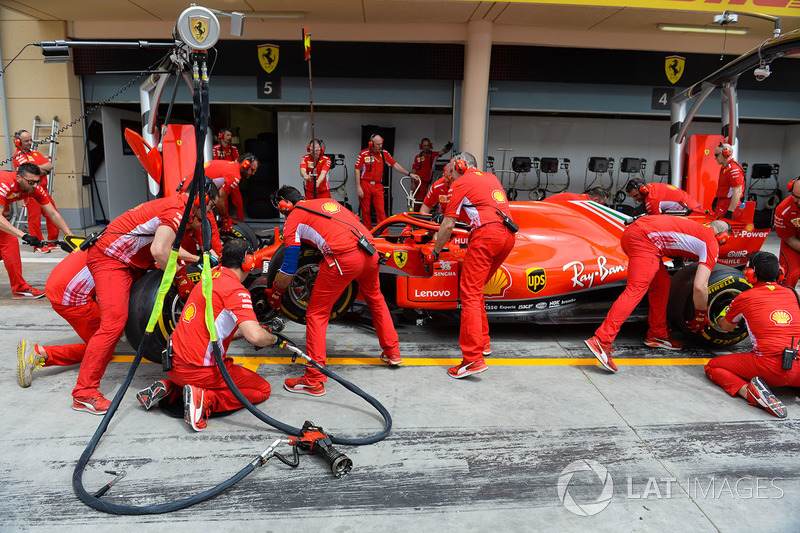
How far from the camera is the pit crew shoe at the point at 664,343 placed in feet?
15.9

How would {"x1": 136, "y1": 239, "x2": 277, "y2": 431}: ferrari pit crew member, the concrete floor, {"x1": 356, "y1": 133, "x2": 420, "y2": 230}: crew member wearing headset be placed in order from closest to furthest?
1. the concrete floor
2. {"x1": 136, "y1": 239, "x2": 277, "y2": 431}: ferrari pit crew member
3. {"x1": 356, "y1": 133, "x2": 420, "y2": 230}: crew member wearing headset

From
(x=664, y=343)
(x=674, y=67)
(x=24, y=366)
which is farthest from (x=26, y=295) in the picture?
(x=674, y=67)

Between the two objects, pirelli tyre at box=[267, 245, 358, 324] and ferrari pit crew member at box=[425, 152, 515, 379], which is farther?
pirelli tyre at box=[267, 245, 358, 324]

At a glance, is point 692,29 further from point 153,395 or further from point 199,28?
point 153,395

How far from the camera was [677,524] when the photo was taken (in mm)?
2570

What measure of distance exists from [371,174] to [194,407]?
7380 millimetres

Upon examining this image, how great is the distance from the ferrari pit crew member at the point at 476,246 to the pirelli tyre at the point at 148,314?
2.23m

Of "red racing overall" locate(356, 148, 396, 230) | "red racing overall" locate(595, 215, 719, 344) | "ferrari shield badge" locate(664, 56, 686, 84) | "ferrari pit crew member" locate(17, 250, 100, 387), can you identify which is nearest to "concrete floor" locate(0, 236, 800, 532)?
"ferrari pit crew member" locate(17, 250, 100, 387)

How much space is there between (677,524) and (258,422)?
96.7 inches

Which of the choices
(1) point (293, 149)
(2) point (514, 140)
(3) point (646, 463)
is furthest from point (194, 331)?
(2) point (514, 140)

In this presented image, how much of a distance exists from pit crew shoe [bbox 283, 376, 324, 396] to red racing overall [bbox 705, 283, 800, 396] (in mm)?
3033

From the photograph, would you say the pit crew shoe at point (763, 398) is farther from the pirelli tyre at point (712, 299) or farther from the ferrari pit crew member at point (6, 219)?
the ferrari pit crew member at point (6, 219)

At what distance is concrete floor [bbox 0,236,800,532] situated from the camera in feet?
8.56

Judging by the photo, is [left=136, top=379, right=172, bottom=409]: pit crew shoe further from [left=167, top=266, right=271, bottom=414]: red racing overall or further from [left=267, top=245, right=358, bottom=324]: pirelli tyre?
[left=267, top=245, right=358, bottom=324]: pirelli tyre
